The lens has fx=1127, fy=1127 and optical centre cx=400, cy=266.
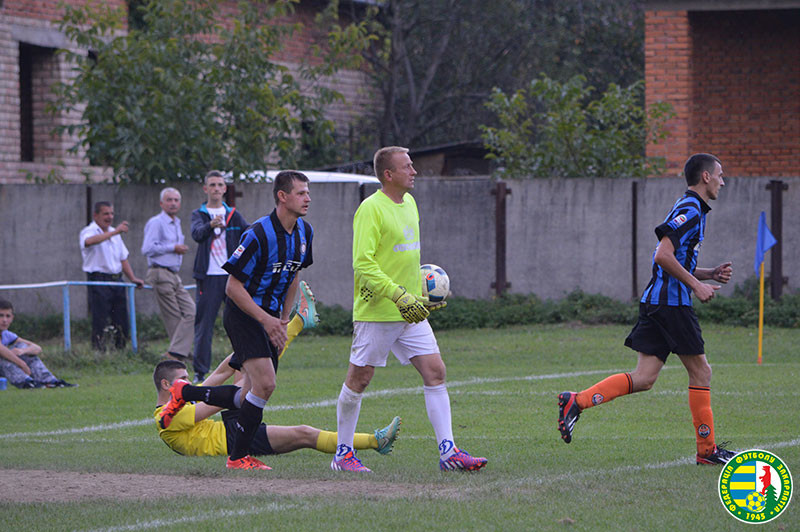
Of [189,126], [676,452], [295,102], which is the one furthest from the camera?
[295,102]

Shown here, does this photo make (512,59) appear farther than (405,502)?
Yes

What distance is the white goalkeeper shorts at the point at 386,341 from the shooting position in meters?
7.21

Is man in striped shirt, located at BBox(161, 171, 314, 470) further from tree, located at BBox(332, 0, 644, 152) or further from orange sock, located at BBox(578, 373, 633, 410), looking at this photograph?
tree, located at BBox(332, 0, 644, 152)

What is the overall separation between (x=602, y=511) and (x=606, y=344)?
33.1ft

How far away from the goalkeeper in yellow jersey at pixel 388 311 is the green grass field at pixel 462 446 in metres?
0.29

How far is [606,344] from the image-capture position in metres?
15.6

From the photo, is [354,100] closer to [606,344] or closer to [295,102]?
[295,102]

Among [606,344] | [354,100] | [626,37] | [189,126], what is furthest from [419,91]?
[606,344]

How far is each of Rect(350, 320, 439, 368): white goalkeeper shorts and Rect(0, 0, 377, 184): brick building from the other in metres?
14.4

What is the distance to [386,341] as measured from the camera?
7.22 metres

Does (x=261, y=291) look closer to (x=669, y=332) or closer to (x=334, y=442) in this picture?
(x=334, y=442)

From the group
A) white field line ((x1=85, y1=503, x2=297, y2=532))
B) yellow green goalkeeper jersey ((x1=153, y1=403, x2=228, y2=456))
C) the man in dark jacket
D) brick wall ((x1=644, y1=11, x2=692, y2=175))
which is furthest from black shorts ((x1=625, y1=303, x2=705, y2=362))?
brick wall ((x1=644, y1=11, x2=692, y2=175))

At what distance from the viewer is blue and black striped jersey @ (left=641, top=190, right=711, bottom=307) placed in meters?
7.27

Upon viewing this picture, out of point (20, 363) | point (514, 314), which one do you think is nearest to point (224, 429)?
point (20, 363)
